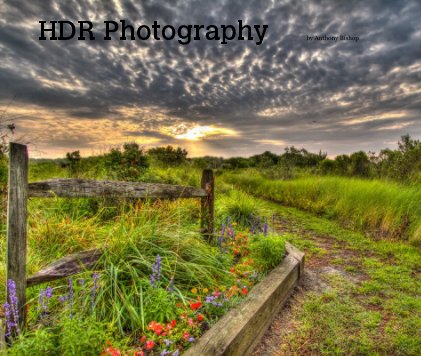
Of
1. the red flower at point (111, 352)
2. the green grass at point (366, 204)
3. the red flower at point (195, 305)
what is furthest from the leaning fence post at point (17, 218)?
the green grass at point (366, 204)

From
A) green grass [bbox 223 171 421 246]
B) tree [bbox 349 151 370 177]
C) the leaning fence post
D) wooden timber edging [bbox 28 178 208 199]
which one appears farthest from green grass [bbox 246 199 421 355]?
tree [bbox 349 151 370 177]

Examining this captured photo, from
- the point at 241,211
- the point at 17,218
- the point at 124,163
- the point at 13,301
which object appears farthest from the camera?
the point at 124,163

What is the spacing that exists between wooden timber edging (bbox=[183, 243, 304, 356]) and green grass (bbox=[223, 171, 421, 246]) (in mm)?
4291

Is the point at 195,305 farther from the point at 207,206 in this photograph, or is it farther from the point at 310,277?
the point at 310,277

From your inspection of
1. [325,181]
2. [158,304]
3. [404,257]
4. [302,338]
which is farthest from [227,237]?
[325,181]

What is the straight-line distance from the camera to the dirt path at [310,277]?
10.1 ft

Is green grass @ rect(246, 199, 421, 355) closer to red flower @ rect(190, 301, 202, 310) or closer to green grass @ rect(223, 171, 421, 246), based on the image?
green grass @ rect(223, 171, 421, 246)

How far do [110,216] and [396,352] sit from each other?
4681 millimetres

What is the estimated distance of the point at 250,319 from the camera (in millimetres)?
2814

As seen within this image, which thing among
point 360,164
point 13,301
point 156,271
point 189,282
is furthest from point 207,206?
point 360,164

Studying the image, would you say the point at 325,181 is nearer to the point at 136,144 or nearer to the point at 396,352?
the point at 136,144

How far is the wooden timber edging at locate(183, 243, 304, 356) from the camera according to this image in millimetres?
2371

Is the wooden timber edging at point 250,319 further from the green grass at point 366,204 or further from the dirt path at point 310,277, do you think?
the green grass at point 366,204

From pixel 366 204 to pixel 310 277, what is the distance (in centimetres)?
476
